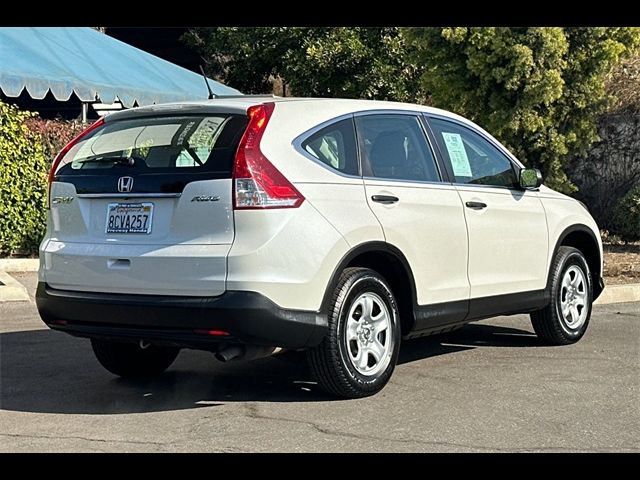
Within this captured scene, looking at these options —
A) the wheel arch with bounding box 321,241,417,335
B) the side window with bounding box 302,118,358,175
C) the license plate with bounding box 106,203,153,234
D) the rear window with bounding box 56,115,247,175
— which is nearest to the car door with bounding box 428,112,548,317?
the wheel arch with bounding box 321,241,417,335

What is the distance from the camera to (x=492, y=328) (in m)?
8.74

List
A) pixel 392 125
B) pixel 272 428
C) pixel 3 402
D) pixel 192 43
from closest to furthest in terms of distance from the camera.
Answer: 1. pixel 272 428
2. pixel 3 402
3. pixel 392 125
4. pixel 192 43

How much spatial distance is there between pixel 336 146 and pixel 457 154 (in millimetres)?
1300

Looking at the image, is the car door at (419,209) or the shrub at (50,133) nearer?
the car door at (419,209)

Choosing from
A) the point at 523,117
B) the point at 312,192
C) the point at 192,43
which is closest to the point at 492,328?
the point at 312,192

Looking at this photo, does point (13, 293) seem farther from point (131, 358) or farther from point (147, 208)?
point (147, 208)

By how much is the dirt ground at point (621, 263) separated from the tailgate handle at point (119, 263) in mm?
6901

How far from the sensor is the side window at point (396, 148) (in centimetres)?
622

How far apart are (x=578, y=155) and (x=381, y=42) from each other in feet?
16.9

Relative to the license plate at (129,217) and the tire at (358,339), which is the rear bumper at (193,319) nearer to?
the tire at (358,339)

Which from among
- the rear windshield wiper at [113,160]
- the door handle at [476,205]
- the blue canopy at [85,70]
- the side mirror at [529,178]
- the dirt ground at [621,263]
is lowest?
the dirt ground at [621,263]

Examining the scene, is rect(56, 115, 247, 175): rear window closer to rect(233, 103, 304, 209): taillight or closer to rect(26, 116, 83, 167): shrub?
rect(233, 103, 304, 209): taillight

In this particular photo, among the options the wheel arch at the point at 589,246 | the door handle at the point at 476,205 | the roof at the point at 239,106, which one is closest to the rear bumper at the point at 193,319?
the roof at the point at 239,106
